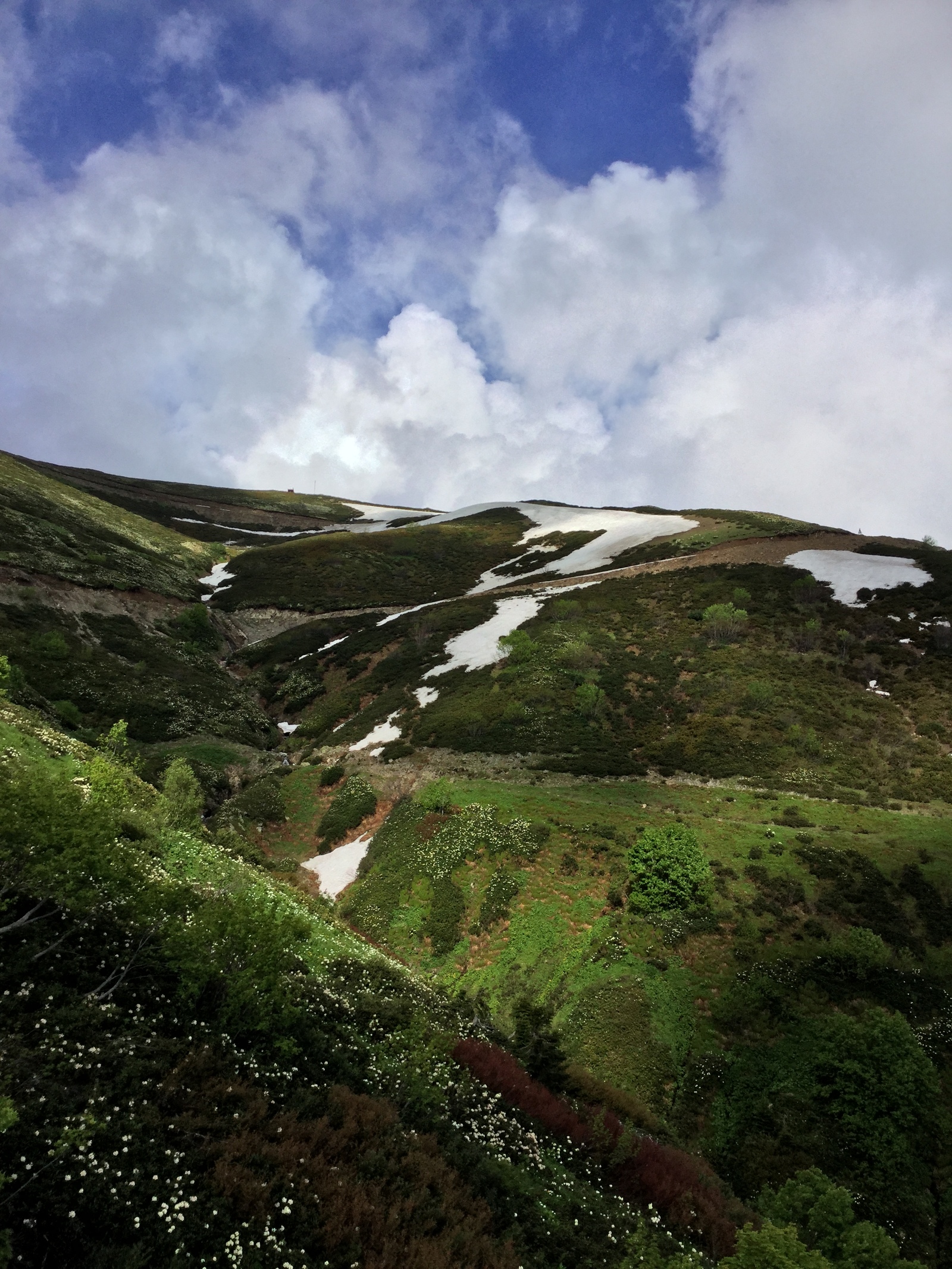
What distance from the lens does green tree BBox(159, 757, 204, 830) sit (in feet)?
73.5

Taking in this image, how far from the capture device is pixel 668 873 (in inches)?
987

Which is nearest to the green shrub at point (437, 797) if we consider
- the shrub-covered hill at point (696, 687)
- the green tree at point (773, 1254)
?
the shrub-covered hill at point (696, 687)

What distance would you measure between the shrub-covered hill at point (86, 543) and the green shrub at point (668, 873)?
58084 mm

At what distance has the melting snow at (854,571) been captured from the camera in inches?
2031

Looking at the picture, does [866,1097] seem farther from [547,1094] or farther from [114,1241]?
[114,1241]

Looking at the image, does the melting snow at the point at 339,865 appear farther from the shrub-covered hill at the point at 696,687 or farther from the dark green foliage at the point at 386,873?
the shrub-covered hill at the point at 696,687

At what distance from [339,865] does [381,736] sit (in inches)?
532

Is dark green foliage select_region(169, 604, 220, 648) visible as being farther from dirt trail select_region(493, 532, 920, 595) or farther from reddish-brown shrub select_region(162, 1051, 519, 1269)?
reddish-brown shrub select_region(162, 1051, 519, 1269)

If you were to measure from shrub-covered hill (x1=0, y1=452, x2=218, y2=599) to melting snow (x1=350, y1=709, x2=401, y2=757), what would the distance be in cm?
3552

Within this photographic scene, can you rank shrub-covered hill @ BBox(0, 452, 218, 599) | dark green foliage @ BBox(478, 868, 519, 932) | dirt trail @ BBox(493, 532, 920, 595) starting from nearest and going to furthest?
dark green foliage @ BBox(478, 868, 519, 932) < shrub-covered hill @ BBox(0, 452, 218, 599) < dirt trail @ BBox(493, 532, 920, 595)

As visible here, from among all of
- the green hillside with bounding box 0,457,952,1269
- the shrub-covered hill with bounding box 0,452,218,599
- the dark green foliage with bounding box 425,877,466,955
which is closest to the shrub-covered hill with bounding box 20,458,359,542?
the shrub-covered hill with bounding box 0,452,218,599

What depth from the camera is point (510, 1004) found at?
21906 mm

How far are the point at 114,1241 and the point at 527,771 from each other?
3140 cm

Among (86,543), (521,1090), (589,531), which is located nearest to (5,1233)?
(521,1090)
